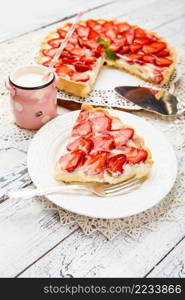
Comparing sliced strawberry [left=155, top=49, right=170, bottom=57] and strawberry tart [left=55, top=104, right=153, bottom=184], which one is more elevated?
sliced strawberry [left=155, top=49, right=170, bottom=57]

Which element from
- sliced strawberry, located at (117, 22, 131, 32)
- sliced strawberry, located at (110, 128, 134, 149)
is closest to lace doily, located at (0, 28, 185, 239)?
sliced strawberry, located at (110, 128, 134, 149)

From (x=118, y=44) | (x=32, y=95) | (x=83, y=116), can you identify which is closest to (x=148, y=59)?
(x=118, y=44)

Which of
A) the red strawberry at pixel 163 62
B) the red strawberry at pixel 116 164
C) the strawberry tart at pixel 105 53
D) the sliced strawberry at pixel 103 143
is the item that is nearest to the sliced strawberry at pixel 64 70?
the strawberry tart at pixel 105 53

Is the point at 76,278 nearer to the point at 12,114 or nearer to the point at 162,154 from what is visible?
the point at 162,154

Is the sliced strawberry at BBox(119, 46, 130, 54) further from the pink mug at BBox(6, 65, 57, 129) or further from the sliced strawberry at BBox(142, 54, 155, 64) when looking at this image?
the pink mug at BBox(6, 65, 57, 129)

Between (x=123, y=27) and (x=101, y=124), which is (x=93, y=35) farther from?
(x=101, y=124)

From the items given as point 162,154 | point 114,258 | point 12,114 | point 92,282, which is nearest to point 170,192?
point 162,154

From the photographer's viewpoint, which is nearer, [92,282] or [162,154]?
[92,282]

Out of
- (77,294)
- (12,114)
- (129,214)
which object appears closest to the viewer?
(77,294)
